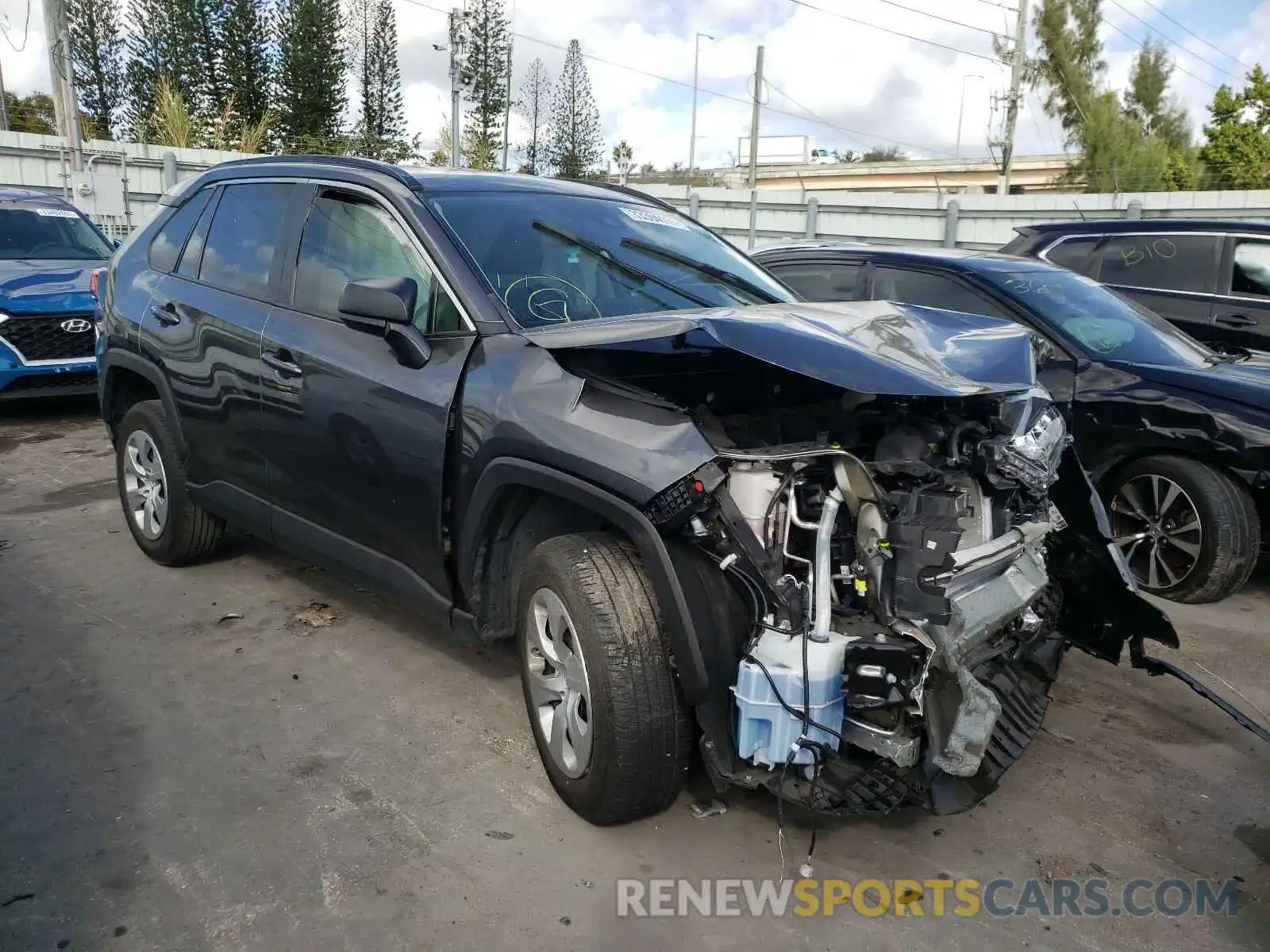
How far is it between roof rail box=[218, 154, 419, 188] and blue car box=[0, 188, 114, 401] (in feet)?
12.5

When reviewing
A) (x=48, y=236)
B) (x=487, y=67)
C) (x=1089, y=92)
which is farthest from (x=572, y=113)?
(x=48, y=236)

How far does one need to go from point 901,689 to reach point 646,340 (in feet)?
3.77

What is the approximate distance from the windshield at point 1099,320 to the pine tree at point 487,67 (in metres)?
41.9

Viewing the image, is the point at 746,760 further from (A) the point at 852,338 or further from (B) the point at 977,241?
(B) the point at 977,241

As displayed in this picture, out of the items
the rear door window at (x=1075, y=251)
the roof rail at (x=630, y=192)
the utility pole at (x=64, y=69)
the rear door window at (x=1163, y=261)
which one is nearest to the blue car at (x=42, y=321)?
the roof rail at (x=630, y=192)

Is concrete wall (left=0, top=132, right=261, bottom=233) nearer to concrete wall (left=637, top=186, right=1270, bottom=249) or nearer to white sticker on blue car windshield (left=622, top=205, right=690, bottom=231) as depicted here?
concrete wall (left=637, top=186, right=1270, bottom=249)

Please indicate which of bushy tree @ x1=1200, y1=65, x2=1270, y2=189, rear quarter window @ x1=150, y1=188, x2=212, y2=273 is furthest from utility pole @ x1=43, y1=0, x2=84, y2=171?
bushy tree @ x1=1200, y1=65, x2=1270, y2=189

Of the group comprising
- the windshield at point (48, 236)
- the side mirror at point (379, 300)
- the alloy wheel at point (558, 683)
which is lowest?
the alloy wheel at point (558, 683)

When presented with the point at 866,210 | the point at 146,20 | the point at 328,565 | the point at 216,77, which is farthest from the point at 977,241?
the point at 146,20

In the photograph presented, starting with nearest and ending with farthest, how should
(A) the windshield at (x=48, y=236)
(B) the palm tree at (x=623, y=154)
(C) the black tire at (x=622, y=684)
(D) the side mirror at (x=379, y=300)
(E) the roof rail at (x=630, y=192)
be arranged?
(C) the black tire at (x=622, y=684) < (D) the side mirror at (x=379, y=300) < (E) the roof rail at (x=630, y=192) < (A) the windshield at (x=48, y=236) < (B) the palm tree at (x=623, y=154)

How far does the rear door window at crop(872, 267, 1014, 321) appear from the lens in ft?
18.5

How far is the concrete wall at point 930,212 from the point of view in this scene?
52.4 ft

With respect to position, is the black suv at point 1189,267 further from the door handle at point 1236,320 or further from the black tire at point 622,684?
the black tire at point 622,684

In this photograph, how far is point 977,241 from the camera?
16.0m
